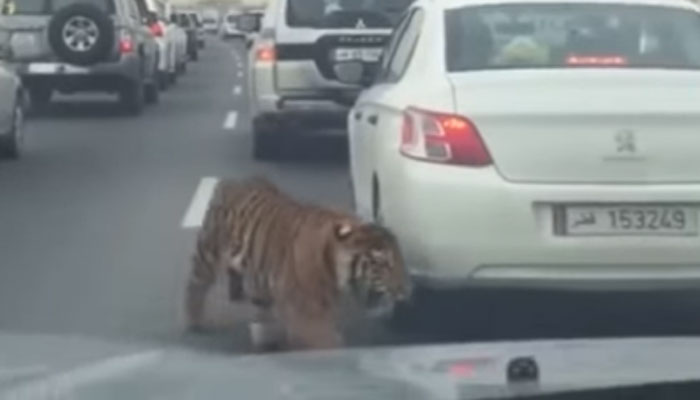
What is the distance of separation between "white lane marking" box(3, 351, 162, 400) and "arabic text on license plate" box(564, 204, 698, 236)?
4.90m

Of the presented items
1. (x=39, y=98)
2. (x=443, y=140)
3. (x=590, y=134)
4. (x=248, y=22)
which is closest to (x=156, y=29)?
(x=39, y=98)

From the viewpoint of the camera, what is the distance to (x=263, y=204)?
9.36 meters

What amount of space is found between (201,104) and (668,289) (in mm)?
23230

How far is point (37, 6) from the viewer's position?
28.0 metres

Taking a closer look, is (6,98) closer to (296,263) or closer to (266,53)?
(266,53)

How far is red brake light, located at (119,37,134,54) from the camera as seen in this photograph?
91.5ft

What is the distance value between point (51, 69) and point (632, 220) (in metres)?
19.4

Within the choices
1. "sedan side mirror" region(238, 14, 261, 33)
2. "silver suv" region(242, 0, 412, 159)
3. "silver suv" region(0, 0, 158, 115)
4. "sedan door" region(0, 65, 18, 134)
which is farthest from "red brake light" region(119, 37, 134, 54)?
"silver suv" region(242, 0, 412, 159)

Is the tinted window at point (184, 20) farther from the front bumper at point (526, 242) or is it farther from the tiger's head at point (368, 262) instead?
the tiger's head at point (368, 262)

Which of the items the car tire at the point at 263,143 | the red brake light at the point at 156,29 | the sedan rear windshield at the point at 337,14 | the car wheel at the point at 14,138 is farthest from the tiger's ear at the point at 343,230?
the red brake light at the point at 156,29

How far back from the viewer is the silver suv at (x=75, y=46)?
2698 centimetres

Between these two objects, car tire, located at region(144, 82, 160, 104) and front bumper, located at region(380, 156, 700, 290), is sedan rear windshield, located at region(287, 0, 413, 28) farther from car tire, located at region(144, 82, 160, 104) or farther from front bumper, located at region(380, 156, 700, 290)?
car tire, located at region(144, 82, 160, 104)

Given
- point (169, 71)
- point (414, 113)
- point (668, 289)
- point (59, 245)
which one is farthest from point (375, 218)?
point (169, 71)

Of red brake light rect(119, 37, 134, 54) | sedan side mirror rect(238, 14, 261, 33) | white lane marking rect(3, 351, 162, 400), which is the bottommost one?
red brake light rect(119, 37, 134, 54)
